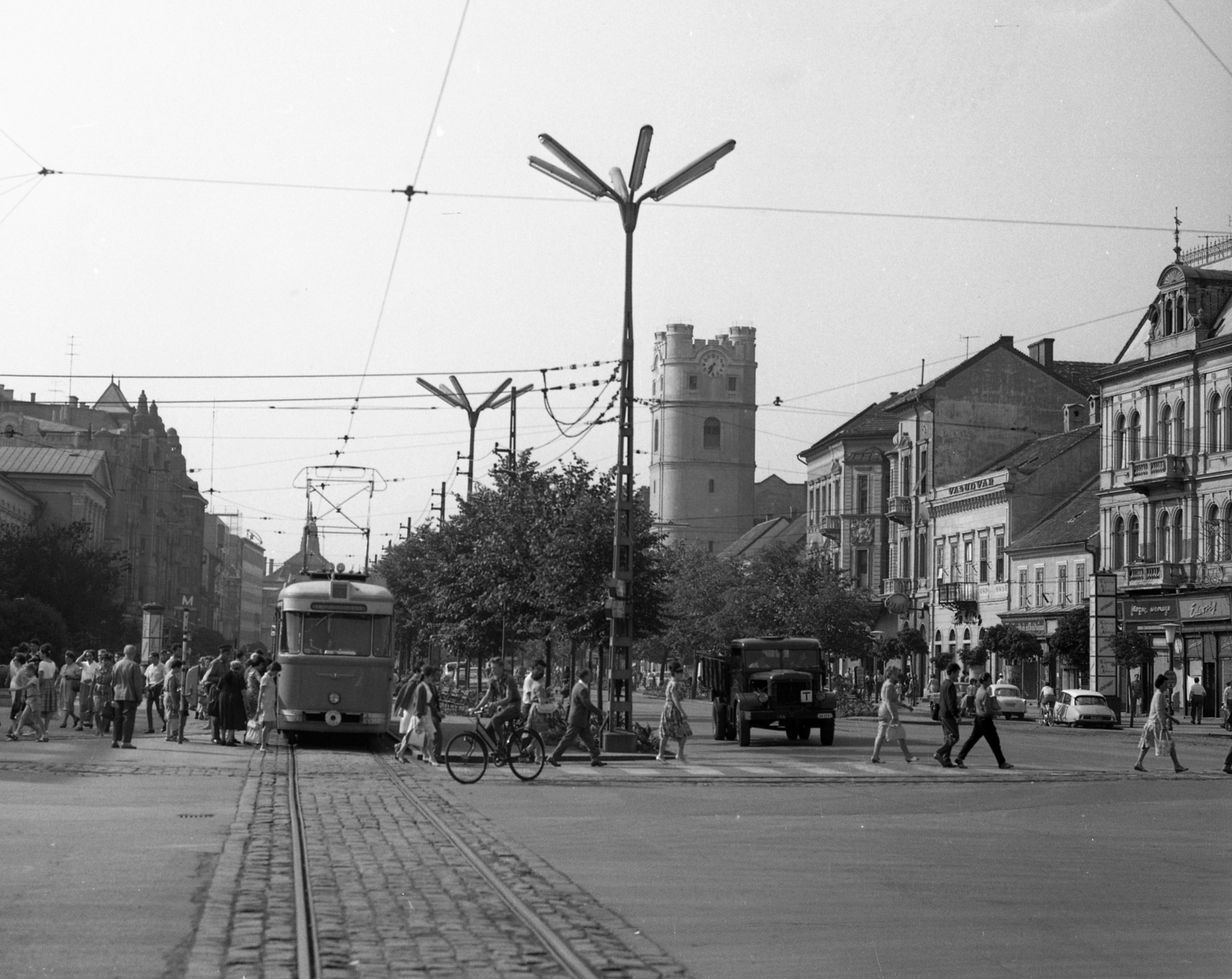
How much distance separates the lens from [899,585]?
87312 millimetres

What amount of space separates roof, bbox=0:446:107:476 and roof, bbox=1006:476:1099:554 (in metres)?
57.9

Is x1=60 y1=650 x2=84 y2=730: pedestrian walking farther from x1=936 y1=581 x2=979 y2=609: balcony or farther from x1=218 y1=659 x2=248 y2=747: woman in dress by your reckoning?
x1=936 y1=581 x2=979 y2=609: balcony

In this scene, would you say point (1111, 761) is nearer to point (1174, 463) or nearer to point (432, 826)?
point (432, 826)

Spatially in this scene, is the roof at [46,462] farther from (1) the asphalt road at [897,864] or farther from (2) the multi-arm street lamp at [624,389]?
(1) the asphalt road at [897,864]

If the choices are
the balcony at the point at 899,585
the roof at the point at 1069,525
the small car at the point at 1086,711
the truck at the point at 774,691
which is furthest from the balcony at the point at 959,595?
the truck at the point at 774,691

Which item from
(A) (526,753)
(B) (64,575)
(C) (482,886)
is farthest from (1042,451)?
(C) (482,886)

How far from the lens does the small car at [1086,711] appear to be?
177 ft

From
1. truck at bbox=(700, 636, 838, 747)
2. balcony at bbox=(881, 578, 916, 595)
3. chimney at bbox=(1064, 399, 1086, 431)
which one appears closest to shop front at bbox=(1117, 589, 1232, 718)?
chimney at bbox=(1064, 399, 1086, 431)

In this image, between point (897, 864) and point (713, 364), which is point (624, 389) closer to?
point (897, 864)

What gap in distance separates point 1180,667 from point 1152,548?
4565 mm

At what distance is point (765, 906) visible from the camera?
38.3 feet

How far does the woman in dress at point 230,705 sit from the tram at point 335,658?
75cm

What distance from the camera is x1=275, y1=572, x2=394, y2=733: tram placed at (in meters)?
32.3

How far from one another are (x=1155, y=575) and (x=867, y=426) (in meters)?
37.8
